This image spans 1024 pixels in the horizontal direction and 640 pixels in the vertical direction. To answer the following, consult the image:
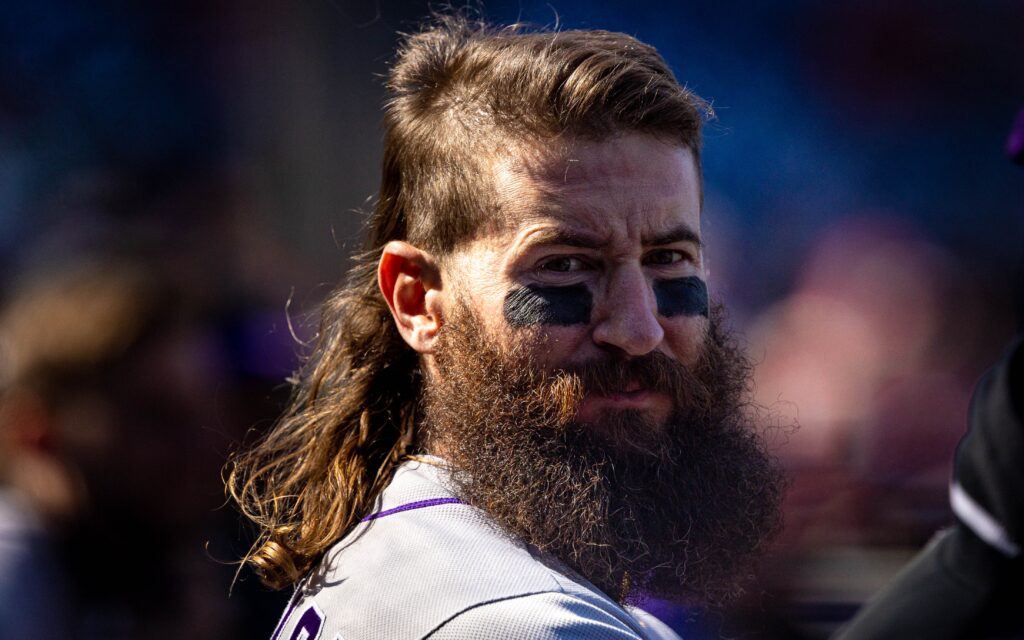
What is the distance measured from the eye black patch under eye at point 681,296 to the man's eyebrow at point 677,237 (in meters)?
0.08

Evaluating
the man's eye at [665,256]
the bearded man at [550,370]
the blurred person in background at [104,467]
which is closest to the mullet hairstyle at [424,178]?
the bearded man at [550,370]

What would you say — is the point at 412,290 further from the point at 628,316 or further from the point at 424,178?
the point at 628,316

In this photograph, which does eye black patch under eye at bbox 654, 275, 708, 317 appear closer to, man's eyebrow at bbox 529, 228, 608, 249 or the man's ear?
man's eyebrow at bbox 529, 228, 608, 249

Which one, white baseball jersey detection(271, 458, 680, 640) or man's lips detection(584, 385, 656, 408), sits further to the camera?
man's lips detection(584, 385, 656, 408)

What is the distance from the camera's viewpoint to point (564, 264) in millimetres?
2105

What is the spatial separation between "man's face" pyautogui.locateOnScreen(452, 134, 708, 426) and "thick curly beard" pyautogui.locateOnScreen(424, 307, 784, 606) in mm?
29

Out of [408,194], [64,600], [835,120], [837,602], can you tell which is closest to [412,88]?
[408,194]

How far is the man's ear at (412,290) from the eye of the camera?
224cm

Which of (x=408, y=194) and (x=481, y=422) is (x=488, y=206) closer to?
(x=408, y=194)

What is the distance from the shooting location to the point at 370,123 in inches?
219

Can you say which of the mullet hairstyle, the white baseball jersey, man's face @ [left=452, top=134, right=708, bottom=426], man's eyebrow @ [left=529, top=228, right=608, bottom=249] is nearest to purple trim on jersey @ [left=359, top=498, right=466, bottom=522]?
the white baseball jersey

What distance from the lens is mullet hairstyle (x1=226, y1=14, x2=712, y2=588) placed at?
2.12 m

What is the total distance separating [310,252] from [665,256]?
3582 millimetres

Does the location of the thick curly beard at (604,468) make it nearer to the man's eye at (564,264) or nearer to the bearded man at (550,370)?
the bearded man at (550,370)
